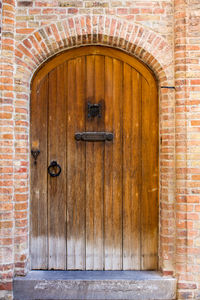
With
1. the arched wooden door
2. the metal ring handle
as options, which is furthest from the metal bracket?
the metal ring handle

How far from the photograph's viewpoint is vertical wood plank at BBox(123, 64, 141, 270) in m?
3.20

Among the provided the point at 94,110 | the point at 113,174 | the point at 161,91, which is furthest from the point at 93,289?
the point at 161,91

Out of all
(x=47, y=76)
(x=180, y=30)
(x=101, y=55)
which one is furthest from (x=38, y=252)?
(x=180, y=30)

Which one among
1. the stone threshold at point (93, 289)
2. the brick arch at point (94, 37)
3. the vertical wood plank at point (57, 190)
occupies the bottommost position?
the stone threshold at point (93, 289)

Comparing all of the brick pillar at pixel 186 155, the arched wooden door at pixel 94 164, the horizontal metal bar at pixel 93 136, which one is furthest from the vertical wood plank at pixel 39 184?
the brick pillar at pixel 186 155

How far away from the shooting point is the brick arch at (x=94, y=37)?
3.01 meters

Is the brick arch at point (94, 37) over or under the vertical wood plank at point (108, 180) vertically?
over

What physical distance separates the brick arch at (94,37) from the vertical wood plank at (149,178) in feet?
1.10

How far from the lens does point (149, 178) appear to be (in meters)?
3.21

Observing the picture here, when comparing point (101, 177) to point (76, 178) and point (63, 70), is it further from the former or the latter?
point (63, 70)

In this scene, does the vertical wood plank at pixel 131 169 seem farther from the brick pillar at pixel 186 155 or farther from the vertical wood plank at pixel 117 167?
the brick pillar at pixel 186 155

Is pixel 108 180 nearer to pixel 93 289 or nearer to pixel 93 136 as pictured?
pixel 93 136

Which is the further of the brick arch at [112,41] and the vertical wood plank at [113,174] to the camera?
the vertical wood plank at [113,174]

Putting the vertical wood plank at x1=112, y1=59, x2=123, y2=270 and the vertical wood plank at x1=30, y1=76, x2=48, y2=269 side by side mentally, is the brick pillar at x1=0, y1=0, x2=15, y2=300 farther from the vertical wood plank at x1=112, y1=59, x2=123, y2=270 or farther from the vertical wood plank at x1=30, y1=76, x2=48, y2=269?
the vertical wood plank at x1=112, y1=59, x2=123, y2=270
